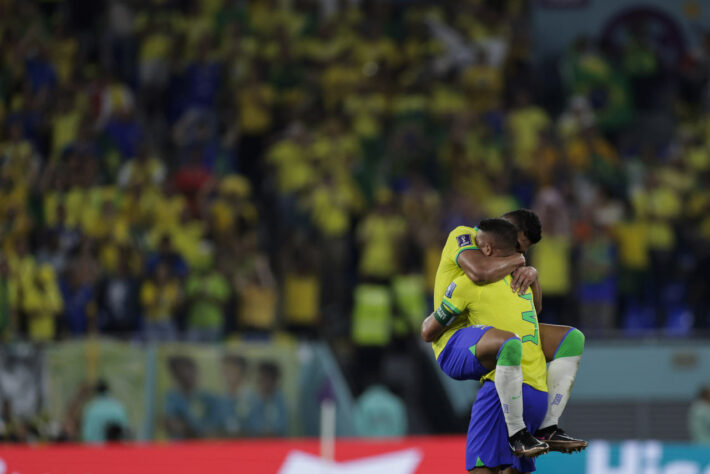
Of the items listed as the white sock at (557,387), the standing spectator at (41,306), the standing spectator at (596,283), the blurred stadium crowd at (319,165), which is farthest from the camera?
the standing spectator at (596,283)

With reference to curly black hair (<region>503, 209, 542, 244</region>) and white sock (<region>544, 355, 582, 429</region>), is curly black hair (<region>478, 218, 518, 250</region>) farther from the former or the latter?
white sock (<region>544, 355, 582, 429</region>)

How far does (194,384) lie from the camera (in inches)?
561

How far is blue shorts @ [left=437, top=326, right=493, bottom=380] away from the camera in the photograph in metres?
6.93

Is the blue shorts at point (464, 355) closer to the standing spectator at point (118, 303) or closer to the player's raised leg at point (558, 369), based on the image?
the player's raised leg at point (558, 369)

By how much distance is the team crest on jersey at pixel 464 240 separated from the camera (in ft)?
23.5

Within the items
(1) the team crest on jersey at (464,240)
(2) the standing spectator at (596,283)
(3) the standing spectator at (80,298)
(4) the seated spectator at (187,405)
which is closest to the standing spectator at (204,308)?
(3) the standing spectator at (80,298)

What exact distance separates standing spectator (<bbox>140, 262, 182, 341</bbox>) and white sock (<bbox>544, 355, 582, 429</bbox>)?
8.84 metres


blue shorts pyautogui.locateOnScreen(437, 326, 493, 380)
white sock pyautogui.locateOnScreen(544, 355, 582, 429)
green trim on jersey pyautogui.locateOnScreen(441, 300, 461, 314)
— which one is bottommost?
white sock pyautogui.locateOnScreen(544, 355, 582, 429)

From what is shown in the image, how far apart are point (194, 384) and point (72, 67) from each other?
7.46m

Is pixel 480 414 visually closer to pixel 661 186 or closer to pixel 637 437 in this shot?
pixel 637 437

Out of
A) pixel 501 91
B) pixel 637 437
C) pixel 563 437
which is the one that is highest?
pixel 501 91

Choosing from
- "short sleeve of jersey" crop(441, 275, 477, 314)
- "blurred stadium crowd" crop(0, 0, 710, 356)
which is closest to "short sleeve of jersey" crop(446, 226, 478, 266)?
"short sleeve of jersey" crop(441, 275, 477, 314)

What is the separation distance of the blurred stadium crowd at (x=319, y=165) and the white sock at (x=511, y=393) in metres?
8.96

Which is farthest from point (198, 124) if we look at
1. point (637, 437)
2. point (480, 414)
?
point (480, 414)
